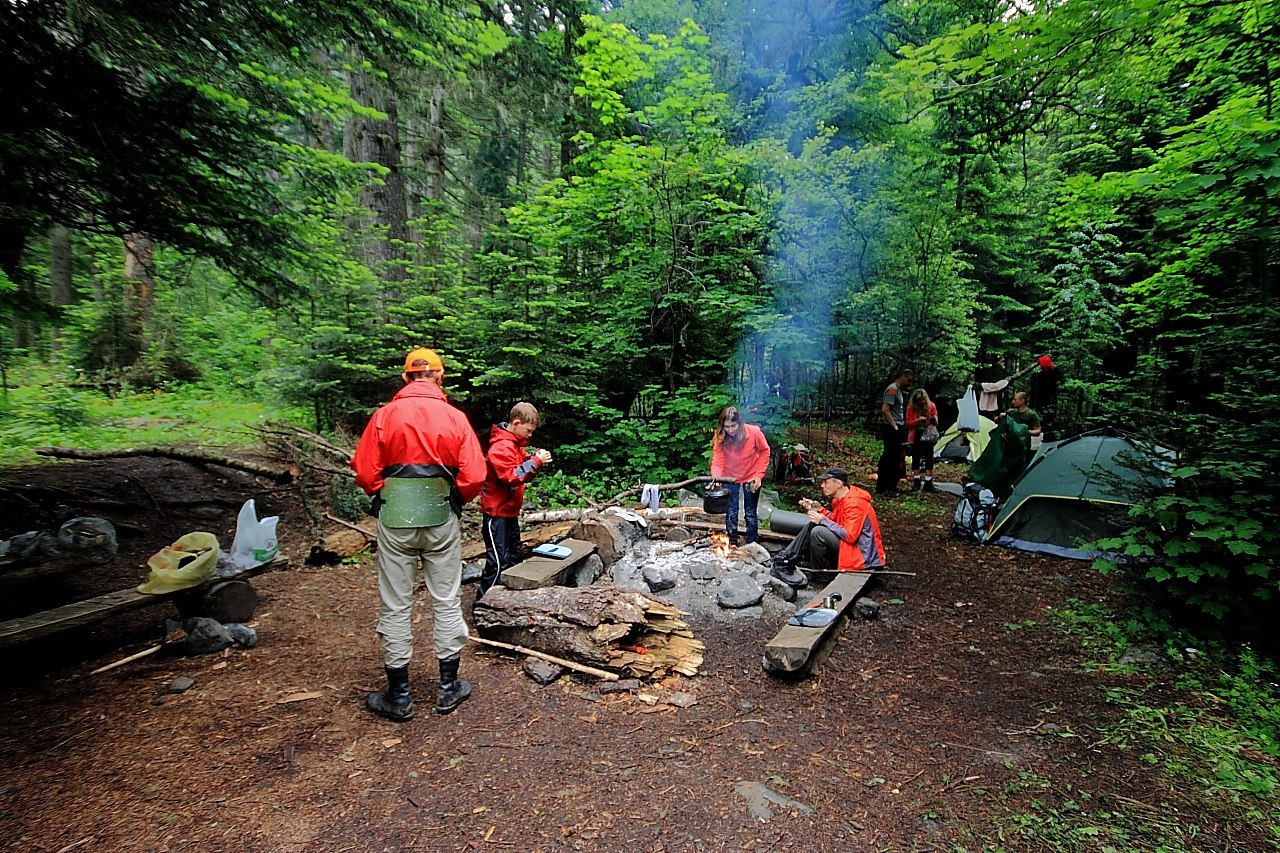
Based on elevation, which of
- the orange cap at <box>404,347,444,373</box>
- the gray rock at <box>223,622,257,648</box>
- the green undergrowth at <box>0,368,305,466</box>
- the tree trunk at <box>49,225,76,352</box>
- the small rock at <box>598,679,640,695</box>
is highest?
the tree trunk at <box>49,225,76,352</box>

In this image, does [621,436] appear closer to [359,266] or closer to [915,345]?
[359,266]

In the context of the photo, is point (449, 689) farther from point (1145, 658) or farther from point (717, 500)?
point (1145, 658)

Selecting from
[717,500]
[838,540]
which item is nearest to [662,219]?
[717,500]

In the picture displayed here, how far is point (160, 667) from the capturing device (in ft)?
12.3

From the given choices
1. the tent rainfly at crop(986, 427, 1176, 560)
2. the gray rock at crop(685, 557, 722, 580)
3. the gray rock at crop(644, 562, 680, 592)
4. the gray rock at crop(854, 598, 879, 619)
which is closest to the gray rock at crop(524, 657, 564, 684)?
the gray rock at crop(644, 562, 680, 592)

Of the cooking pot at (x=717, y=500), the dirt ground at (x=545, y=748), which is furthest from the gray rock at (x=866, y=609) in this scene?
the cooking pot at (x=717, y=500)

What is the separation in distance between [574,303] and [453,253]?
226 cm

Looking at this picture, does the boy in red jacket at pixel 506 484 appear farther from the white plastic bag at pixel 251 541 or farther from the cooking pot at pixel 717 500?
the cooking pot at pixel 717 500

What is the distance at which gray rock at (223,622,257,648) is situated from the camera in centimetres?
411

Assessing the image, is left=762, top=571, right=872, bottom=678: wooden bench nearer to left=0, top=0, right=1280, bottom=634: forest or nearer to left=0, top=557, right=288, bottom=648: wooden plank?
left=0, top=0, right=1280, bottom=634: forest

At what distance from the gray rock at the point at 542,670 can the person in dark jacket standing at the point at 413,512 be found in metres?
0.55

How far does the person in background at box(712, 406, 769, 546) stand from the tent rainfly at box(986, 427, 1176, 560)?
3.27m

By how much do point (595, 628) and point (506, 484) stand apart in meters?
1.50

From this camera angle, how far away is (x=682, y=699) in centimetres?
379
